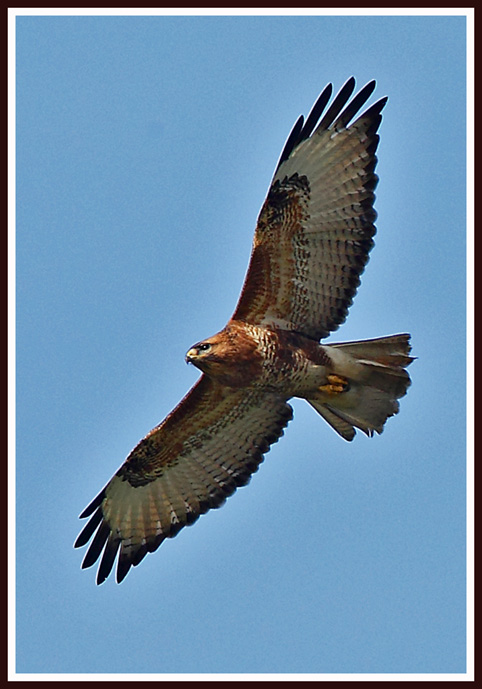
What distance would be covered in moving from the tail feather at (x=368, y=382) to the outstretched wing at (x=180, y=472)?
0.74 m

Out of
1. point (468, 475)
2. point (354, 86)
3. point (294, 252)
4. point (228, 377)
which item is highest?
point (354, 86)

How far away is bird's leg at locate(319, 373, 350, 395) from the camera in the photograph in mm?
13133

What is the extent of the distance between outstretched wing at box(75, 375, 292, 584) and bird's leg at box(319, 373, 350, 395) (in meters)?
0.78

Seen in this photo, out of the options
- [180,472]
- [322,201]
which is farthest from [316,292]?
[180,472]

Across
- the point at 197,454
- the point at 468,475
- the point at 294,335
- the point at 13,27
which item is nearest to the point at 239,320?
the point at 294,335

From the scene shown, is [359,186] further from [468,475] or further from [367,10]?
[468,475]

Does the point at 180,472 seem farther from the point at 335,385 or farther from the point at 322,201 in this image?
the point at 322,201

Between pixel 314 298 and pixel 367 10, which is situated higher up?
pixel 367 10

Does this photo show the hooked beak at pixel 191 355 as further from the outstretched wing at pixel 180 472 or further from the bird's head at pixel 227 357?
the outstretched wing at pixel 180 472

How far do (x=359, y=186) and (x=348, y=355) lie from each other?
4.99 ft

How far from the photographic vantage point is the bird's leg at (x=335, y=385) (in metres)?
13.1

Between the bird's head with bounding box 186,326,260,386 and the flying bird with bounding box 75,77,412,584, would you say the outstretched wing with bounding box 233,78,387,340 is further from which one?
the bird's head with bounding box 186,326,260,386

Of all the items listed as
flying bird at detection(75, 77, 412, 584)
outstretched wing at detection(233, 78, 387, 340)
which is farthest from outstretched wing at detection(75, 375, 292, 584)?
outstretched wing at detection(233, 78, 387, 340)

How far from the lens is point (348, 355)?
13.1 metres
